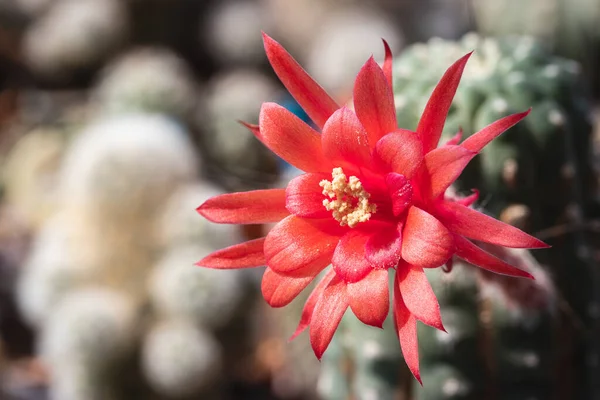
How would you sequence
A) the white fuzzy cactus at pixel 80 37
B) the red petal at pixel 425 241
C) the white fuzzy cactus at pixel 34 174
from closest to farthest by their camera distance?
the red petal at pixel 425 241, the white fuzzy cactus at pixel 34 174, the white fuzzy cactus at pixel 80 37

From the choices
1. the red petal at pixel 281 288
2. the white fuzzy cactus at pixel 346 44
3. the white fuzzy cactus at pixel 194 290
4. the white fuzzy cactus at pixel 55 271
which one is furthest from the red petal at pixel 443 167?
the white fuzzy cactus at pixel 346 44

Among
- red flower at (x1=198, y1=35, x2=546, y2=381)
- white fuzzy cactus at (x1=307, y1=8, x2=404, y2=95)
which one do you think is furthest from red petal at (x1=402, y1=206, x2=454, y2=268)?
white fuzzy cactus at (x1=307, y1=8, x2=404, y2=95)

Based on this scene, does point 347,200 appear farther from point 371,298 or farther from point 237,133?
point 237,133

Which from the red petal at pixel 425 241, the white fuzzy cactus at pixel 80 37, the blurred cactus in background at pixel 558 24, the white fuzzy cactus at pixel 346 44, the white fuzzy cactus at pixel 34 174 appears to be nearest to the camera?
the red petal at pixel 425 241

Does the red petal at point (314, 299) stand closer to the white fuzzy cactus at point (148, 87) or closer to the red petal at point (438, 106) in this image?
the red petal at point (438, 106)

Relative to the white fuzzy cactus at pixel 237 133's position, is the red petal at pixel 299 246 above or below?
above

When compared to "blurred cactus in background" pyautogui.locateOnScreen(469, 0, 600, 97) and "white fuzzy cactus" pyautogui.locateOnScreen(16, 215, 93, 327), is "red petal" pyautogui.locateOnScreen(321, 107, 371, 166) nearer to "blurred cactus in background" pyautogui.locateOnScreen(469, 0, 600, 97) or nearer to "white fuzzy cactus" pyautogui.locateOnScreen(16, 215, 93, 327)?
"white fuzzy cactus" pyautogui.locateOnScreen(16, 215, 93, 327)

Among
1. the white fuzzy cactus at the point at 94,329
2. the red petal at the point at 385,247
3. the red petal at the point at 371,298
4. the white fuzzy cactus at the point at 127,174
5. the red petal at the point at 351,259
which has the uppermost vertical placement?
the red petal at the point at 385,247
